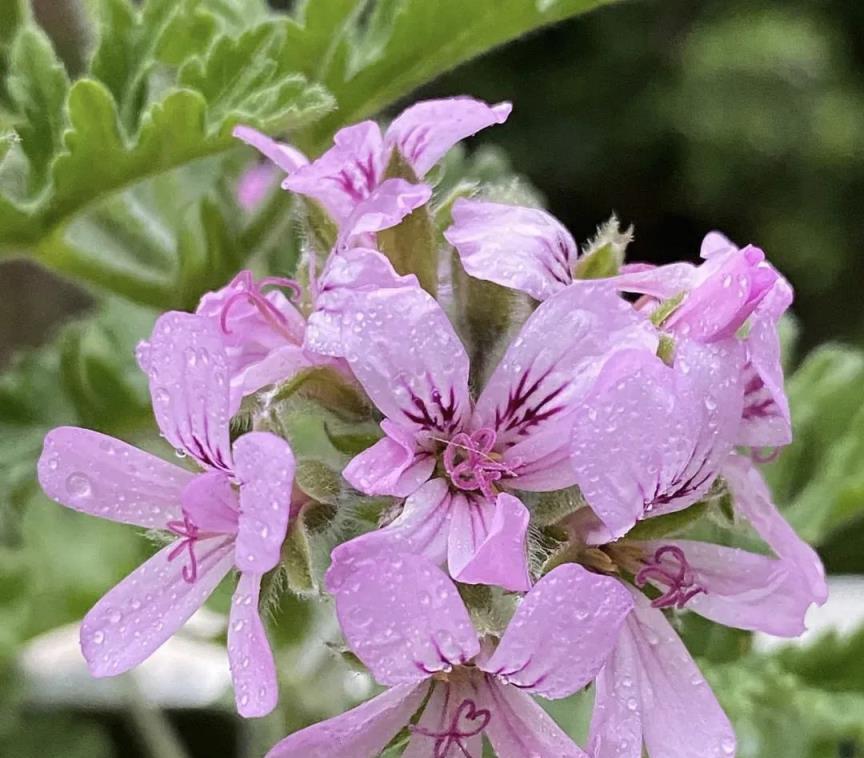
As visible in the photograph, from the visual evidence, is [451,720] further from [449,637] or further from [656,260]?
[656,260]

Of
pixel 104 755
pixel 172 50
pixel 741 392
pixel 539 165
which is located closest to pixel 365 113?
pixel 172 50

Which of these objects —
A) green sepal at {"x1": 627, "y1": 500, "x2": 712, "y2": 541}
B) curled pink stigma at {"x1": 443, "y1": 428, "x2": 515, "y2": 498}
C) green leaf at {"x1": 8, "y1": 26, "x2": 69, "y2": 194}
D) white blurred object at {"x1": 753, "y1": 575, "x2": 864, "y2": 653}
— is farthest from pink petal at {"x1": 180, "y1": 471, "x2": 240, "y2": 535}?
white blurred object at {"x1": 753, "y1": 575, "x2": 864, "y2": 653}

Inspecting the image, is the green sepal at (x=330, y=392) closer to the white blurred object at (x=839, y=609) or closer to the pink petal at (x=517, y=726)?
the pink petal at (x=517, y=726)

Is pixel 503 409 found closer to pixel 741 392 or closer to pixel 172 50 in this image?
pixel 741 392

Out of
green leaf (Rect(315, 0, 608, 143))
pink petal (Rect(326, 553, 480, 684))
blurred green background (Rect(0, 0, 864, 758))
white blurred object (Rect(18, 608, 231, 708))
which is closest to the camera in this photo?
pink petal (Rect(326, 553, 480, 684))

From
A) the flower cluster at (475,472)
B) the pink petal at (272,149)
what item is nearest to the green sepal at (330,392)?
the flower cluster at (475,472)

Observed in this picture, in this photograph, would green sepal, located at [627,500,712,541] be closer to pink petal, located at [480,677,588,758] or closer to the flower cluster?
the flower cluster

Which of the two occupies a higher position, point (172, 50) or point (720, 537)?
point (172, 50)
